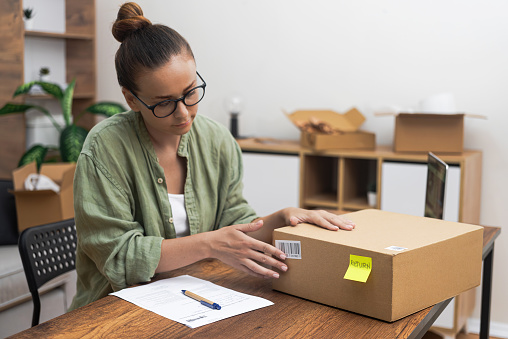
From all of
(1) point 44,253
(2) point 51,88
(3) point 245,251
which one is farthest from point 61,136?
(3) point 245,251

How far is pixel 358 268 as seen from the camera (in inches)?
47.2

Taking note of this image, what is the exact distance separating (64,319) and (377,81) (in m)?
2.51

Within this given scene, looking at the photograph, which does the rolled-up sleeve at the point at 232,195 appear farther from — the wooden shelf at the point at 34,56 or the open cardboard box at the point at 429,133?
the wooden shelf at the point at 34,56

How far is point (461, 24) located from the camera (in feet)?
10.1

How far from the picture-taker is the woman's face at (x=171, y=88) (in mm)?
1467

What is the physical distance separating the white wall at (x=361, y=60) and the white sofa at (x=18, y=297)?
4.26ft

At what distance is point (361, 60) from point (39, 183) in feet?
6.32

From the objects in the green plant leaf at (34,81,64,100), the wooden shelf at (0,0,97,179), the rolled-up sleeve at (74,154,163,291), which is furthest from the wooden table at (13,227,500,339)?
the wooden shelf at (0,0,97,179)

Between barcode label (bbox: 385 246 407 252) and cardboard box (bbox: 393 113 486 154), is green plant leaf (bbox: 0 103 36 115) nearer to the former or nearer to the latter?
cardboard box (bbox: 393 113 486 154)

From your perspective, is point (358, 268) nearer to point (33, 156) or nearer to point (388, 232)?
point (388, 232)

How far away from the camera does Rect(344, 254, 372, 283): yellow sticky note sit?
1174 millimetres

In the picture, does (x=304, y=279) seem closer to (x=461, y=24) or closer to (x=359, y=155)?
(x=359, y=155)

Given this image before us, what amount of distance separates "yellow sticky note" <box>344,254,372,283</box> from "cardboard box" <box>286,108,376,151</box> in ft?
5.97

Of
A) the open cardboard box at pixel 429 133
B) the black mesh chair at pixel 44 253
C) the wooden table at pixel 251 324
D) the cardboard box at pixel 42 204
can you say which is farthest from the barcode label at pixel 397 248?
the cardboard box at pixel 42 204
